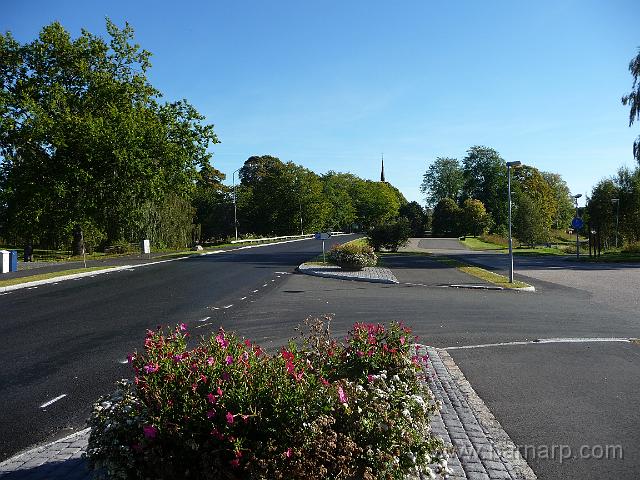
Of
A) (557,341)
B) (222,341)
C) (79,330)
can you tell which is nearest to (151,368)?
(222,341)

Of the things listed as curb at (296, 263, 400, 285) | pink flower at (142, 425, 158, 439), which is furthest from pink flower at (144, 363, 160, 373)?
curb at (296, 263, 400, 285)

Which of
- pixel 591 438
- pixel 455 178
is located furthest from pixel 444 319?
pixel 455 178

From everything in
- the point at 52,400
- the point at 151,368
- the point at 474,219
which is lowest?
the point at 52,400

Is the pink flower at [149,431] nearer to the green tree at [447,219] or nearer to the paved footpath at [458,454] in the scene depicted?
the paved footpath at [458,454]

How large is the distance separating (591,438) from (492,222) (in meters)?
85.1

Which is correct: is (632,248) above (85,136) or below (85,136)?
below

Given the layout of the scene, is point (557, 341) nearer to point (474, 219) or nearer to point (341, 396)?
point (341, 396)

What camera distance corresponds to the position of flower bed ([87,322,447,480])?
9.59ft

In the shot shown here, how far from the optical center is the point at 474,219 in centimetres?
8312

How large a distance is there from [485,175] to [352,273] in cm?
8504

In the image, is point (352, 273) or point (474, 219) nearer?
point (352, 273)

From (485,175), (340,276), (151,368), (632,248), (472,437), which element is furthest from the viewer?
(485,175)

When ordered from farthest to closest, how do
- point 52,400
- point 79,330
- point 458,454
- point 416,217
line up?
point 416,217
point 79,330
point 52,400
point 458,454

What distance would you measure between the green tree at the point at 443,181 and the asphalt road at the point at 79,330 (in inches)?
3995
